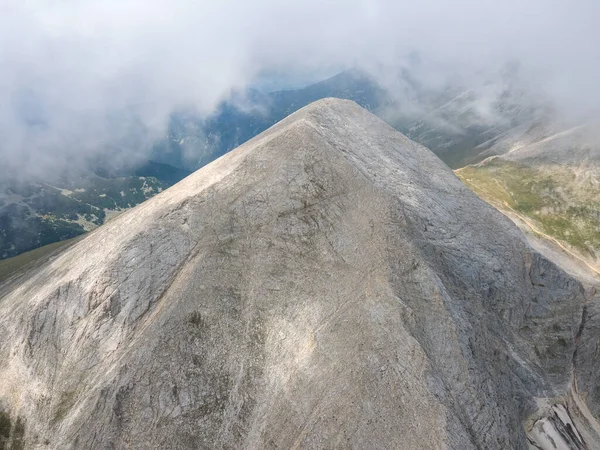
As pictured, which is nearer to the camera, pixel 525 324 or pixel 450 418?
pixel 450 418

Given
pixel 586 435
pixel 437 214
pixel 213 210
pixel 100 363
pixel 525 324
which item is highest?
pixel 213 210

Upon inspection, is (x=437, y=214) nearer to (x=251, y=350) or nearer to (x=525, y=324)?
(x=525, y=324)

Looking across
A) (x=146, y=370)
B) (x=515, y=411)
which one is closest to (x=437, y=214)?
(x=515, y=411)

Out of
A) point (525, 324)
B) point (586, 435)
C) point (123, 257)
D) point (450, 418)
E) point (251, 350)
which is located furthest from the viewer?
point (525, 324)

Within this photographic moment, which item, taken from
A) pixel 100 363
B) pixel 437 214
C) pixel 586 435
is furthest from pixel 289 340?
pixel 586 435

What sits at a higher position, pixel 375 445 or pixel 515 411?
pixel 375 445

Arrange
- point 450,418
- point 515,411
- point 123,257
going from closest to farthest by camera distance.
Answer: point 450,418
point 515,411
point 123,257
